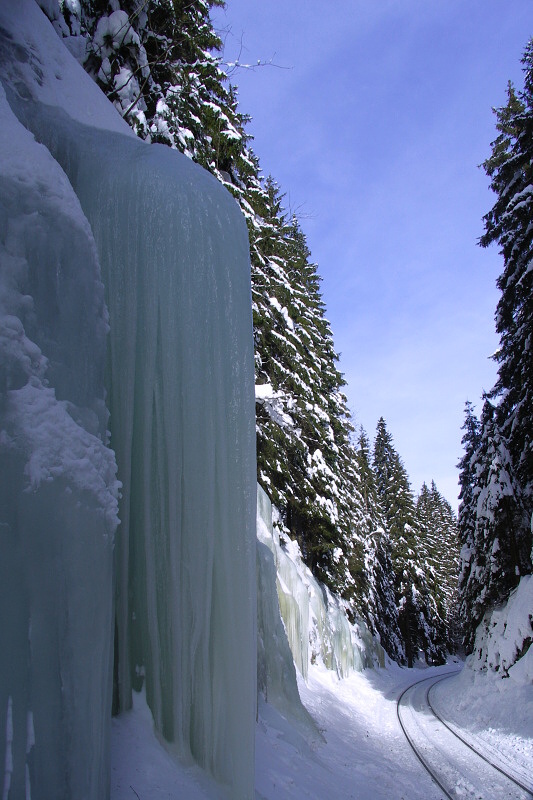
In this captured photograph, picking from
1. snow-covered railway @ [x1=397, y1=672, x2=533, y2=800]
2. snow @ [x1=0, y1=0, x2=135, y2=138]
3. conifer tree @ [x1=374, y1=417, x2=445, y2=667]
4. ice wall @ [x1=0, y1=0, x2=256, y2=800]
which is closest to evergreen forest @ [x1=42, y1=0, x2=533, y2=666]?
snow @ [x1=0, y1=0, x2=135, y2=138]

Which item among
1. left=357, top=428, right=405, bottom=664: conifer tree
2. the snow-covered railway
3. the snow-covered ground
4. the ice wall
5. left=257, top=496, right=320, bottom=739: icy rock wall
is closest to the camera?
the snow-covered ground

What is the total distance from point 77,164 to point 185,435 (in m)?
2.22

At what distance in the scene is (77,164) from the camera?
3.88 metres

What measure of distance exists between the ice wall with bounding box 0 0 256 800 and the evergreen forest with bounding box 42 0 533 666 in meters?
2.17

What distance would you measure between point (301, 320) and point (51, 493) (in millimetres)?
15735

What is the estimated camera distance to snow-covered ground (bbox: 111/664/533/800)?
2.82 meters

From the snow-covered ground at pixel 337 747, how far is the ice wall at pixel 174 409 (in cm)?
24

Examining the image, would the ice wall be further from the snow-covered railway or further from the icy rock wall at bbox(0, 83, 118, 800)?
the snow-covered railway

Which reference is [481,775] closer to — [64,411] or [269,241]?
[64,411]

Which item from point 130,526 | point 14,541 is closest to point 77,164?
point 130,526

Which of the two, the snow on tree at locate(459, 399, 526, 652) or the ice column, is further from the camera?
the snow on tree at locate(459, 399, 526, 652)

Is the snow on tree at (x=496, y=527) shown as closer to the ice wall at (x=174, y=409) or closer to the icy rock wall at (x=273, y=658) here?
the icy rock wall at (x=273, y=658)

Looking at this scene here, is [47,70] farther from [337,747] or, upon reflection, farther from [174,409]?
[337,747]

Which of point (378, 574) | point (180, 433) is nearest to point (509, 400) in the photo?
point (180, 433)
